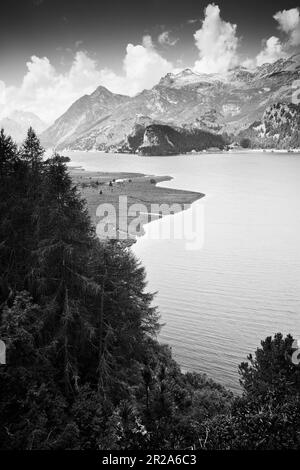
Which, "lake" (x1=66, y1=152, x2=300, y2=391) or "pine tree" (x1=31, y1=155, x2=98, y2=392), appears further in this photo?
"lake" (x1=66, y1=152, x2=300, y2=391)

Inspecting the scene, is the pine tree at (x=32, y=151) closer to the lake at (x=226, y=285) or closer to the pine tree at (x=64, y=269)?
the pine tree at (x=64, y=269)

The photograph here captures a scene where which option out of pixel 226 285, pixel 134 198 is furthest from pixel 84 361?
pixel 134 198

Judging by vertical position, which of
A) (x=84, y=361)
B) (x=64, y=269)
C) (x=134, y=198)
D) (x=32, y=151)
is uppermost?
(x=32, y=151)

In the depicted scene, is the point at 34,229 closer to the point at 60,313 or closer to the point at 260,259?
the point at 60,313

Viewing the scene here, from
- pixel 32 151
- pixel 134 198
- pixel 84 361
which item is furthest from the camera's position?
pixel 134 198

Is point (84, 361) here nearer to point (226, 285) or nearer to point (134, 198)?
point (226, 285)

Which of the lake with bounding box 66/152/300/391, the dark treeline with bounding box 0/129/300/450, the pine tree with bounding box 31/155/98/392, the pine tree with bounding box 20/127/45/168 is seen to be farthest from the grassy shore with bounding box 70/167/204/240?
the pine tree with bounding box 31/155/98/392

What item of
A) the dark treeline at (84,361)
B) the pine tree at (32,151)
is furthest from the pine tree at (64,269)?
the pine tree at (32,151)

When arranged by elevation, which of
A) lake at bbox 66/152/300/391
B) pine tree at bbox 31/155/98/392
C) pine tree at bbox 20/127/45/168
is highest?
pine tree at bbox 20/127/45/168

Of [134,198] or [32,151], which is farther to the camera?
[134,198]

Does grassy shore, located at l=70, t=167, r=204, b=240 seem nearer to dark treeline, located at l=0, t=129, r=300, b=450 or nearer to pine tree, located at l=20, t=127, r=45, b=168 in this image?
pine tree, located at l=20, t=127, r=45, b=168
